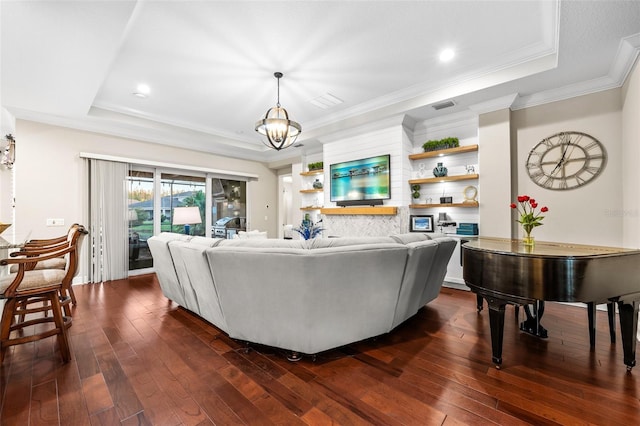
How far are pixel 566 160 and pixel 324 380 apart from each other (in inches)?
155

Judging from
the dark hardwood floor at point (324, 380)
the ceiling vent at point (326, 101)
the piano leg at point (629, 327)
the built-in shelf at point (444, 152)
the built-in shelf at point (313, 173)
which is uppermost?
the ceiling vent at point (326, 101)

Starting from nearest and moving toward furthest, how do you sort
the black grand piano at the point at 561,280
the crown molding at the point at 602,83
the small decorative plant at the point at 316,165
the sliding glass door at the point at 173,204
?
the black grand piano at the point at 561,280, the crown molding at the point at 602,83, the sliding glass door at the point at 173,204, the small decorative plant at the point at 316,165

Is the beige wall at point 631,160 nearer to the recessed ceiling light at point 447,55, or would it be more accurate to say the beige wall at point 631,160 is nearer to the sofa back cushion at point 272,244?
the recessed ceiling light at point 447,55

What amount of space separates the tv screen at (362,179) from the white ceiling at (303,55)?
2.50ft

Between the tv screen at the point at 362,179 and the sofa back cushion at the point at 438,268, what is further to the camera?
the tv screen at the point at 362,179

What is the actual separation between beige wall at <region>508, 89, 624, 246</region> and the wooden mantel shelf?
181 centimetres

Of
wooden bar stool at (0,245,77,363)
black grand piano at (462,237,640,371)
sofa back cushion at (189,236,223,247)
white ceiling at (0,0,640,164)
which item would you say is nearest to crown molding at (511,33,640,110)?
white ceiling at (0,0,640,164)

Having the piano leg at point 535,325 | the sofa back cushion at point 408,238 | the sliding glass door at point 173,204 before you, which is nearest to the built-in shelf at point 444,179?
the sofa back cushion at point 408,238

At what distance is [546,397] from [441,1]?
3096 mm

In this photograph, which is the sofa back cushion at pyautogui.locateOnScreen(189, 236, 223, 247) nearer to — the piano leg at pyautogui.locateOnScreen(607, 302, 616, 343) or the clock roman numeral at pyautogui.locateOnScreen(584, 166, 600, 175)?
the piano leg at pyautogui.locateOnScreen(607, 302, 616, 343)

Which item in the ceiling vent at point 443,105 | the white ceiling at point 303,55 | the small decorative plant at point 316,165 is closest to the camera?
the white ceiling at point 303,55

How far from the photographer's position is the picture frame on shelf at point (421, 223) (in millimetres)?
4473

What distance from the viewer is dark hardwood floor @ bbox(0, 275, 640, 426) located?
153cm

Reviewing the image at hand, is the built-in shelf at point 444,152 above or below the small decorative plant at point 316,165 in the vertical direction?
below
